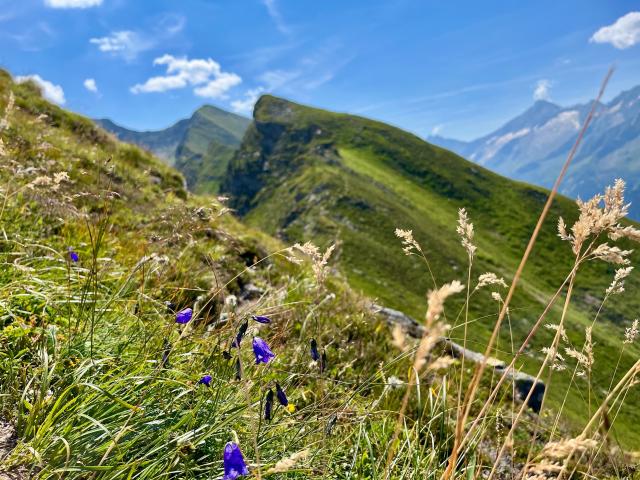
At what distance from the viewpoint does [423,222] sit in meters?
130

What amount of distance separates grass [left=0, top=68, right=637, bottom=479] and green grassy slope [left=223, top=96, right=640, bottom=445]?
65.1 m

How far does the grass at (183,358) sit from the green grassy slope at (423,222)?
6513 cm

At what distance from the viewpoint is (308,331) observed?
5.67 m

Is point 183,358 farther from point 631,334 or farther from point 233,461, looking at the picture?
point 631,334

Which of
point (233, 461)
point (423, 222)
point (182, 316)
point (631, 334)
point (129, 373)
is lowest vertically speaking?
point (129, 373)

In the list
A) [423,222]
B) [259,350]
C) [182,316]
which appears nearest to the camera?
[259,350]

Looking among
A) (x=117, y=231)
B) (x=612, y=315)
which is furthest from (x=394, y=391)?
(x=612, y=315)

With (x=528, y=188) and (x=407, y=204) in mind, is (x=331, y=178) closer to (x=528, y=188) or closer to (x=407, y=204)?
(x=407, y=204)

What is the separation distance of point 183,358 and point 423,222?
13098 centimetres

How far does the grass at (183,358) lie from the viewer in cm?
254

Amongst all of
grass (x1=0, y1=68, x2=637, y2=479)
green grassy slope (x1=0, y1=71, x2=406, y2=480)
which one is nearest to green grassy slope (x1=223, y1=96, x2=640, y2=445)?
grass (x1=0, y1=68, x2=637, y2=479)

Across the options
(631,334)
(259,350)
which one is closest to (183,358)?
(259,350)

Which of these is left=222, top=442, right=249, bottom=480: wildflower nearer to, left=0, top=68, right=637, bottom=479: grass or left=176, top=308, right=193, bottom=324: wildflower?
left=0, top=68, right=637, bottom=479: grass

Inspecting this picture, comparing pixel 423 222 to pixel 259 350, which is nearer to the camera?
pixel 259 350
